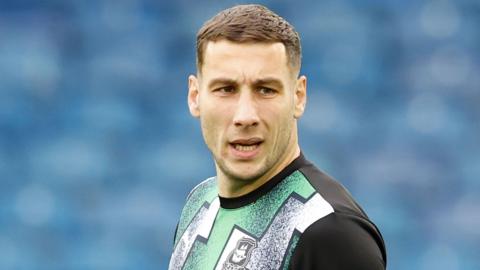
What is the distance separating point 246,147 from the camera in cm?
243

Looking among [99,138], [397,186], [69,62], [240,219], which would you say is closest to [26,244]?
[99,138]

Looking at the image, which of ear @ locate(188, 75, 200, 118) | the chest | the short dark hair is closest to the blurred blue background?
the chest

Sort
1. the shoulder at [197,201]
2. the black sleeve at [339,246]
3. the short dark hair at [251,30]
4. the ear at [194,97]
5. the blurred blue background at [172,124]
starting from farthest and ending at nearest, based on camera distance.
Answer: the blurred blue background at [172,124] < the shoulder at [197,201] < the ear at [194,97] < the short dark hair at [251,30] < the black sleeve at [339,246]

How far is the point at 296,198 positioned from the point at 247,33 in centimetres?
41

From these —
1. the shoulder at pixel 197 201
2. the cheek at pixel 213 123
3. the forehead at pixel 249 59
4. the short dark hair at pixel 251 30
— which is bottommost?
the shoulder at pixel 197 201

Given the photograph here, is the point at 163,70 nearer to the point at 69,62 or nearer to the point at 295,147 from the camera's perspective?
the point at 69,62

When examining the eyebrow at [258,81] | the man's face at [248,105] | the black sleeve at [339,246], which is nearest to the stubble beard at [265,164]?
the man's face at [248,105]

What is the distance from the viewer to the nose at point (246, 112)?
7.82 feet

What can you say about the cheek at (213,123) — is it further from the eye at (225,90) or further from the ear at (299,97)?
the ear at (299,97)

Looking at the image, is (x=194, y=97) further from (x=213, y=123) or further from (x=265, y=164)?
(x=265, y=164)

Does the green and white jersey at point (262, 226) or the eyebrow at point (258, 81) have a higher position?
the eyebrow at point (258, 81)

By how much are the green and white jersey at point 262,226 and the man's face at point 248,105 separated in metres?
0.07

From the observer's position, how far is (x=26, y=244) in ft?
22.9

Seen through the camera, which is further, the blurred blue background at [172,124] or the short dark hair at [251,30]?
the blurred blue background at [172,124]
